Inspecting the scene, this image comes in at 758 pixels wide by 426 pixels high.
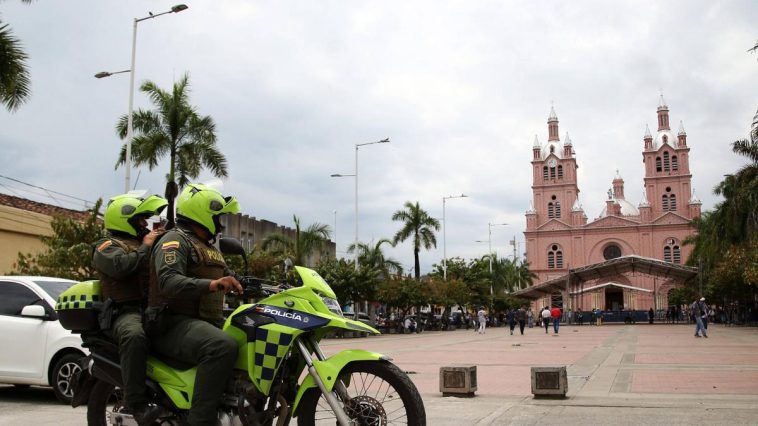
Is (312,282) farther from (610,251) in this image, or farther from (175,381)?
(610,251)

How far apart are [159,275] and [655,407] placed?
629 cm

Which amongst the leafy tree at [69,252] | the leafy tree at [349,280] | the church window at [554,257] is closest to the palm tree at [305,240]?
the leafy tree at [349,280]

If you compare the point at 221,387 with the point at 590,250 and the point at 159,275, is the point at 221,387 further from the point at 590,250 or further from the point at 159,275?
the point at 590,250

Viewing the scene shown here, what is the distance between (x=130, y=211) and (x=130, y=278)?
0.54 metres

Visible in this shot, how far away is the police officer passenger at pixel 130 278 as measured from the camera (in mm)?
4465

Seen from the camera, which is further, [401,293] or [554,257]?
[554,257]

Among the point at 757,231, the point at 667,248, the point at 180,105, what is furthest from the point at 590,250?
the point at 180,105

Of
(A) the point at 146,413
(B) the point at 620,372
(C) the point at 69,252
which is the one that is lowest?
(B) the point at 620,372

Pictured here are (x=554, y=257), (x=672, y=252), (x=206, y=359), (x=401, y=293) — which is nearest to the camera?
(x=206, y=359)

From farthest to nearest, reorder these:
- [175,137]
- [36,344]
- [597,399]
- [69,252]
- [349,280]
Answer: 1. [349,280]
2. [175,137]
3. [69,252]
4. [597,399]
5. [36,344]

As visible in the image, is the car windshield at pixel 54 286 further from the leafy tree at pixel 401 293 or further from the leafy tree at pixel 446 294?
the leafy tree at pixel 446 294

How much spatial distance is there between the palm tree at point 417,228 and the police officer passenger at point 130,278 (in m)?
49.3

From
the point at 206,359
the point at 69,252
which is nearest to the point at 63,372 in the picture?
the point at 206,359

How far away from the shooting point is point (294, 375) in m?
4.59
